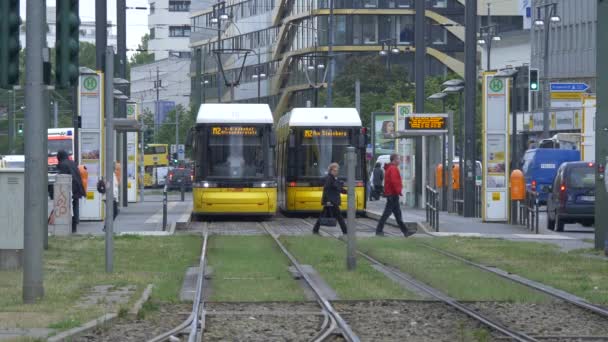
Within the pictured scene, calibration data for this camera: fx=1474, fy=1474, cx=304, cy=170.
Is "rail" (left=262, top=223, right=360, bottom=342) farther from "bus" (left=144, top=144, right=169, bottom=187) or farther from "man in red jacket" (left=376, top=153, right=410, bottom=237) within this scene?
"bus" (left=144, top=144, right=169, bottom=187)

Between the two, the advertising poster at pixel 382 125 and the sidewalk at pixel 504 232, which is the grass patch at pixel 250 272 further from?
the advertising poster at pixel 382 125

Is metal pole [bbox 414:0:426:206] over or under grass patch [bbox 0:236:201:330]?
over

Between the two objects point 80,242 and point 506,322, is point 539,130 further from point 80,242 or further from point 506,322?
point 506,322

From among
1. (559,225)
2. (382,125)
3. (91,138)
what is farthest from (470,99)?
(382,125)

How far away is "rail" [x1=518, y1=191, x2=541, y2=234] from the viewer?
35.1 meters

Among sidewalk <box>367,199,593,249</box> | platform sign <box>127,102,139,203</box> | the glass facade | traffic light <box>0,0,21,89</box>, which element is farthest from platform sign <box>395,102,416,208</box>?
the glass facade

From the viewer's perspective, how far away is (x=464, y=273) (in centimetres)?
2055

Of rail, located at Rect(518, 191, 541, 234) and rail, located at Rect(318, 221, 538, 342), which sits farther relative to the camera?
rail, located at Rect(518, 191, 541, 234)

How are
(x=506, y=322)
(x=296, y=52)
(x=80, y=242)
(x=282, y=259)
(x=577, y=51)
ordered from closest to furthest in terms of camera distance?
(x=506, y=322), (x=282, y=259), (x=80, y=242), (x=577, y=51), (x=296, y=52)

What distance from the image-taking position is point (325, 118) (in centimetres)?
4131

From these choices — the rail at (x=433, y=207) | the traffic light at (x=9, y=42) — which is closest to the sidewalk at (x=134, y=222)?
the rail at (x=433, y=207)

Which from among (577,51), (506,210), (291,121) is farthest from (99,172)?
(577,51)

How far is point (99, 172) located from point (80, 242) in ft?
36.6

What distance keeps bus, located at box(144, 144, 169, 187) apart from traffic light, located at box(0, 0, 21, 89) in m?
89.9
